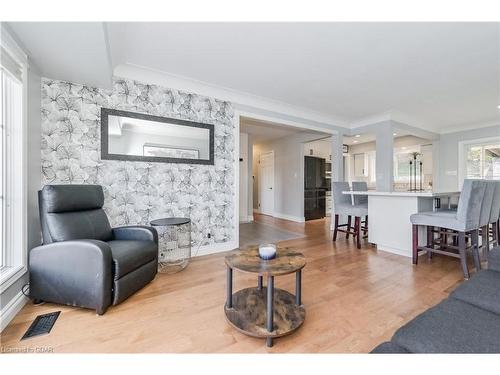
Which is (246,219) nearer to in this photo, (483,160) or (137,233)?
(137,233)

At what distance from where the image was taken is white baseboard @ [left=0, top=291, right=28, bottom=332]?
4.94 ft

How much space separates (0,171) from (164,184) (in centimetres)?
139

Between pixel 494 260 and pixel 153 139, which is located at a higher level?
pixel 153 139

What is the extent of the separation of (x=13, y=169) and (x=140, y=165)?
1065mm

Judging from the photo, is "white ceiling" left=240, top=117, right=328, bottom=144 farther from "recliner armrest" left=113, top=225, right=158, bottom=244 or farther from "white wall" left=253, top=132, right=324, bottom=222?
"recliner armrest" left=113, top=225, right=158, bottom=244

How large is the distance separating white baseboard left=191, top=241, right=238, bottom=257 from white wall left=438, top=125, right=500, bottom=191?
551 cm

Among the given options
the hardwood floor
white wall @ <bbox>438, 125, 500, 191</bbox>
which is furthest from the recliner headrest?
white wall @ <bbox>438, 125, 500, 191</bbox>

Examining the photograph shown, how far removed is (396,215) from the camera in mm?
3051

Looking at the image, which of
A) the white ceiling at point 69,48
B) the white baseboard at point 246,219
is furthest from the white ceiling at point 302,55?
the white baseboard at point 246,219

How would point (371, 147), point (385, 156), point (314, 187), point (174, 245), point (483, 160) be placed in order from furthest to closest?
point (371, 147) < point (314, 187) < point (483, 160) < point (385, 156) < point (174, 245)

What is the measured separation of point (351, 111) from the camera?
14.2 feet

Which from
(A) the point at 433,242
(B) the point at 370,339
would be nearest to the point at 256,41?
(B) the point at 370,339

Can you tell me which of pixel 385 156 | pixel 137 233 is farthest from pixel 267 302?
pixel 385 156
